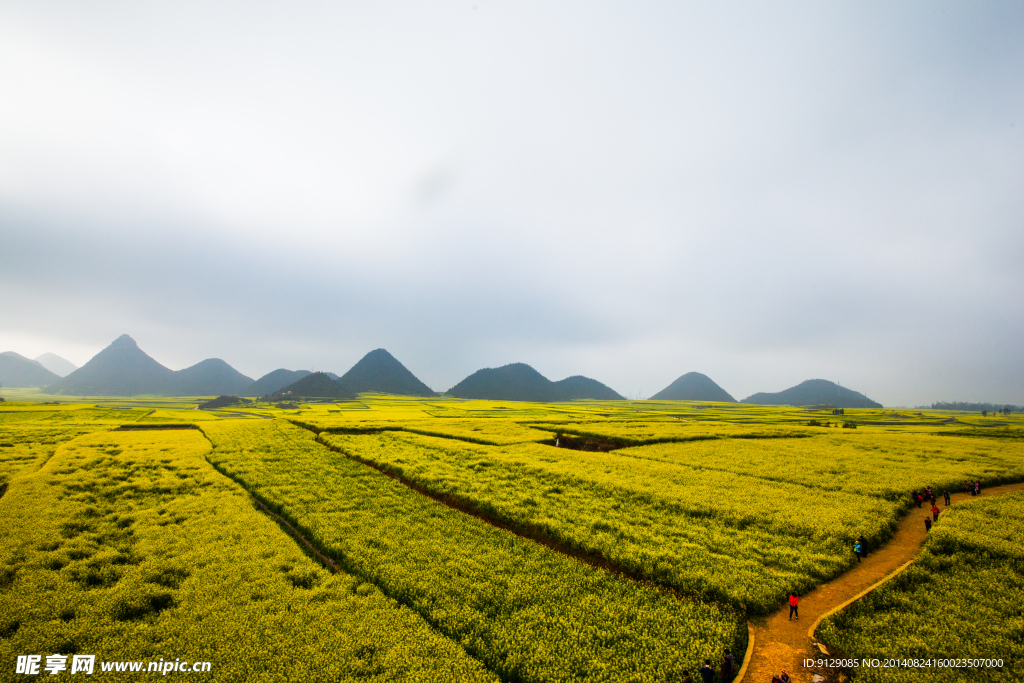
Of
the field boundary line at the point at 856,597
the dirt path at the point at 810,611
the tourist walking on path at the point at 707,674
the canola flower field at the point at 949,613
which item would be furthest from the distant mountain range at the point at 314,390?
the canola flower field at the point at 949,613

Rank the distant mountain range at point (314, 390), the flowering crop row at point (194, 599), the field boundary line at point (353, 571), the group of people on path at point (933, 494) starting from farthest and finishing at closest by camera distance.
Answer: the distant mountain range at point (314, 390) < the group of people on path at point (933, 494) < the field boundary line at point (353, 571) < the flowering crop row at point (194, 599)

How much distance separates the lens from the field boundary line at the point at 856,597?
47.2 feet

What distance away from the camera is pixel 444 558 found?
63.5 feet

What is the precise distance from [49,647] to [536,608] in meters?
17.1

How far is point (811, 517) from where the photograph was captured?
23469mm

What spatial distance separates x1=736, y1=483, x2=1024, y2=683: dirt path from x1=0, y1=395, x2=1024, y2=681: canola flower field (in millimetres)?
629

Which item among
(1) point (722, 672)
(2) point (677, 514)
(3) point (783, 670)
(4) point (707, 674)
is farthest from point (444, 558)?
(2) point (677, 514)

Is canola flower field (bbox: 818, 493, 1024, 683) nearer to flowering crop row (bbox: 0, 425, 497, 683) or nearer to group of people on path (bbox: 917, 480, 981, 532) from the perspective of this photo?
group of people on path (bbox: 917, 480, 981, 532)

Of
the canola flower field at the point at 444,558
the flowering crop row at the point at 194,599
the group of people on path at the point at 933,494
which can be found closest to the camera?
the flowering crop row at the point at 194,599

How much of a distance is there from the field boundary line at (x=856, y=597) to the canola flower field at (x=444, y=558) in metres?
0.64

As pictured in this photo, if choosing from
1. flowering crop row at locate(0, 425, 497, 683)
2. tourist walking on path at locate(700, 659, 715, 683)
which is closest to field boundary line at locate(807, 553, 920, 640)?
tourist walking on path at locate(700, 659, 715, 683)

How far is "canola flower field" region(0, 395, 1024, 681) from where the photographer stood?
13.1 metres

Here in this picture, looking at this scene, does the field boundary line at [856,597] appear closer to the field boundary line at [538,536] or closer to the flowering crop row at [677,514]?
the flowering crop row at [677,514]

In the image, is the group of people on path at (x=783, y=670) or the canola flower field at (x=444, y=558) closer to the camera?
the group of people on path at (x=783, y=670)
